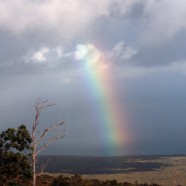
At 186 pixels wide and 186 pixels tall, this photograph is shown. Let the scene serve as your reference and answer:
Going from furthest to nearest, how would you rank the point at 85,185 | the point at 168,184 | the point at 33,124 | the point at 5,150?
the point at 168,184, the point at 85,185, the point at 5,150, the point at 33,124

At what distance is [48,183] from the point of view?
57.5m

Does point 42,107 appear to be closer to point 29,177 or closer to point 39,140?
point 39,140

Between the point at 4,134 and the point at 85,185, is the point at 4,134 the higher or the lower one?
the higher one

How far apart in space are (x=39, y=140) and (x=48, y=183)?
33186mm

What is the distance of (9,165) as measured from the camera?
4425 centimetres

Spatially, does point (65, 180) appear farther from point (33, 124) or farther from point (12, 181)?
point (33, 124)

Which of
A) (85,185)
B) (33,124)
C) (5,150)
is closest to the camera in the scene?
(33,124)

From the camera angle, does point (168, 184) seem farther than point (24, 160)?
Yes

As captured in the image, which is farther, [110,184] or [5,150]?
[110,184]

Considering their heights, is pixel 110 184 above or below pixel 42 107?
below

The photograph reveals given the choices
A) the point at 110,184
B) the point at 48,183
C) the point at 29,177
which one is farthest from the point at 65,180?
the point at 29,177

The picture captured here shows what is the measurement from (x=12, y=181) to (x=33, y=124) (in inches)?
809

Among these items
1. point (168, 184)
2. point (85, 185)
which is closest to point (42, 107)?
point (85, 185)

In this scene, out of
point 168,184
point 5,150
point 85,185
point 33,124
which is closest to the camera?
point 33,124
